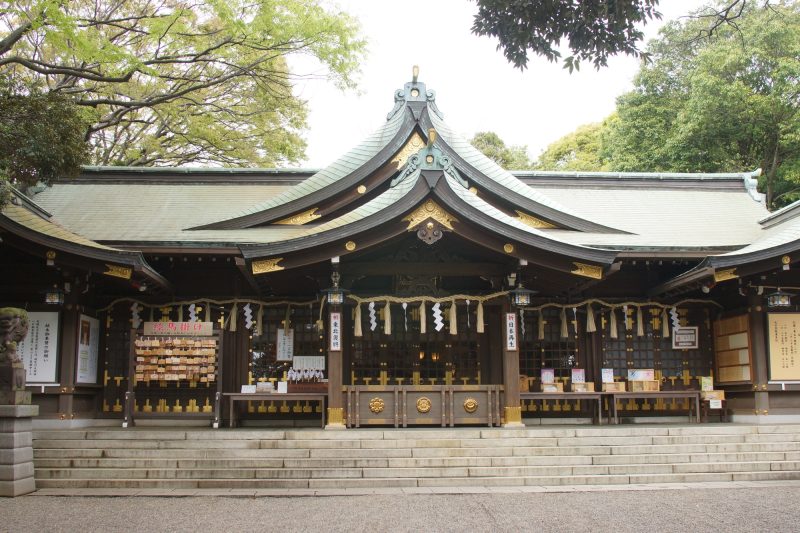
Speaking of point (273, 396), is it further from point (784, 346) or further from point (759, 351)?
point (784, 346)

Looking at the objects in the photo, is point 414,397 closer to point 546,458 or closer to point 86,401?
point 546,458

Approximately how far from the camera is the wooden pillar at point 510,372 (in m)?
13.5

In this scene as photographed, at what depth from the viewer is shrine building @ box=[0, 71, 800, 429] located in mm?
13250

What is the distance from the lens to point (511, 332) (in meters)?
13.7

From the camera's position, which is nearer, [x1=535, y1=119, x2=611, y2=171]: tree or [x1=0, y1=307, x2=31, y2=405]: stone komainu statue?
[x1=0, y1=307, x2=31, y2=405]: stone komainu statue

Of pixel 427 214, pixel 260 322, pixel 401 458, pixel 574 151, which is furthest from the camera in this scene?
pixel 574 151

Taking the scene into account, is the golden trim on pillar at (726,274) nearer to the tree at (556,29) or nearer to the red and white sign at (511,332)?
the red and white sign at (511,332)

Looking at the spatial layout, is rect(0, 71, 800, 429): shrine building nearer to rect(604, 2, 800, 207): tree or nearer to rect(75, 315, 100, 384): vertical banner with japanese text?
rect(75, 315, 100, 384): vertical banner with japanese text

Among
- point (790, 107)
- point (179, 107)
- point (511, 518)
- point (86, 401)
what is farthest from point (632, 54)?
Result: point (790, 107)

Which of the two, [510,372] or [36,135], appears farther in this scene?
[510,372]

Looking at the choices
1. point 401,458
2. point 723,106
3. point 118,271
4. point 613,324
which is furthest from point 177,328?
point 723,106

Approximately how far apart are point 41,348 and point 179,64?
11676mm

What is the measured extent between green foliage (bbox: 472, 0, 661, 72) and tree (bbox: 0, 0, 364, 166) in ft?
27.1

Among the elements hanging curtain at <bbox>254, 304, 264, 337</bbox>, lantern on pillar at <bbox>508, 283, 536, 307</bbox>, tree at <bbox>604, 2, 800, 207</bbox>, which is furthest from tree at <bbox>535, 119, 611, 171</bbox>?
hanging curtain at <bbox>254, 304, 264, 337</bbox>
